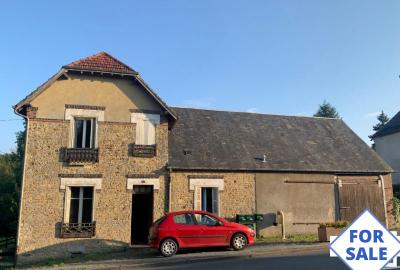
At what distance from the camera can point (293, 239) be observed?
54.0 ft

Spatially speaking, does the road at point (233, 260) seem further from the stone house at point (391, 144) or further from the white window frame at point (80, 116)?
the stone house at point (391, 144)

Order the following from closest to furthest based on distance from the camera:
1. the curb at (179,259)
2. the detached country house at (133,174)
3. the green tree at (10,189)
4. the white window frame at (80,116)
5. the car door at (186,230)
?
1. the curb at (179,259)
2. the car door at (186,230)
3. the detached country house at (133,174)
4. the white window frame at (80,116)
5. the green tree at (10,189)

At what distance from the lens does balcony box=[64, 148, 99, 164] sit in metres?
15.2

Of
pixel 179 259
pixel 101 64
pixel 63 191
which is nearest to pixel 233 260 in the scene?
pixel 179 259

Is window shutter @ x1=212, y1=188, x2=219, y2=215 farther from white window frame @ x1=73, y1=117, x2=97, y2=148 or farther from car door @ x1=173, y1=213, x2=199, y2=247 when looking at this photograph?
white window frame @ x1=73, y1=117, x2=97, y2=148

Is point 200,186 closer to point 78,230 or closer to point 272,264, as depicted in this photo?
point 78,230

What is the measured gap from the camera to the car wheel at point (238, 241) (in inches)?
532

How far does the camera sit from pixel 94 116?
621 inches

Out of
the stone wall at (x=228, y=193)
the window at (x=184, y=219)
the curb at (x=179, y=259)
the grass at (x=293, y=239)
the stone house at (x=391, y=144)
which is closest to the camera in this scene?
the curb at (x=179, y=259)

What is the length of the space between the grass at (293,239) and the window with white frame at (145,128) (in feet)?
20.7

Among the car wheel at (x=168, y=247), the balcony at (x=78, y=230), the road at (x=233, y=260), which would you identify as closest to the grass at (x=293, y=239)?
the road at (x=233, y=260)

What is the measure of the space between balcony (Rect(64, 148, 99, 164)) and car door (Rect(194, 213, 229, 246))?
4963mm

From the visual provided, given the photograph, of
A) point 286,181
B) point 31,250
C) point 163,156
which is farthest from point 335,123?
point 31,250

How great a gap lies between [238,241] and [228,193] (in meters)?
3.73
